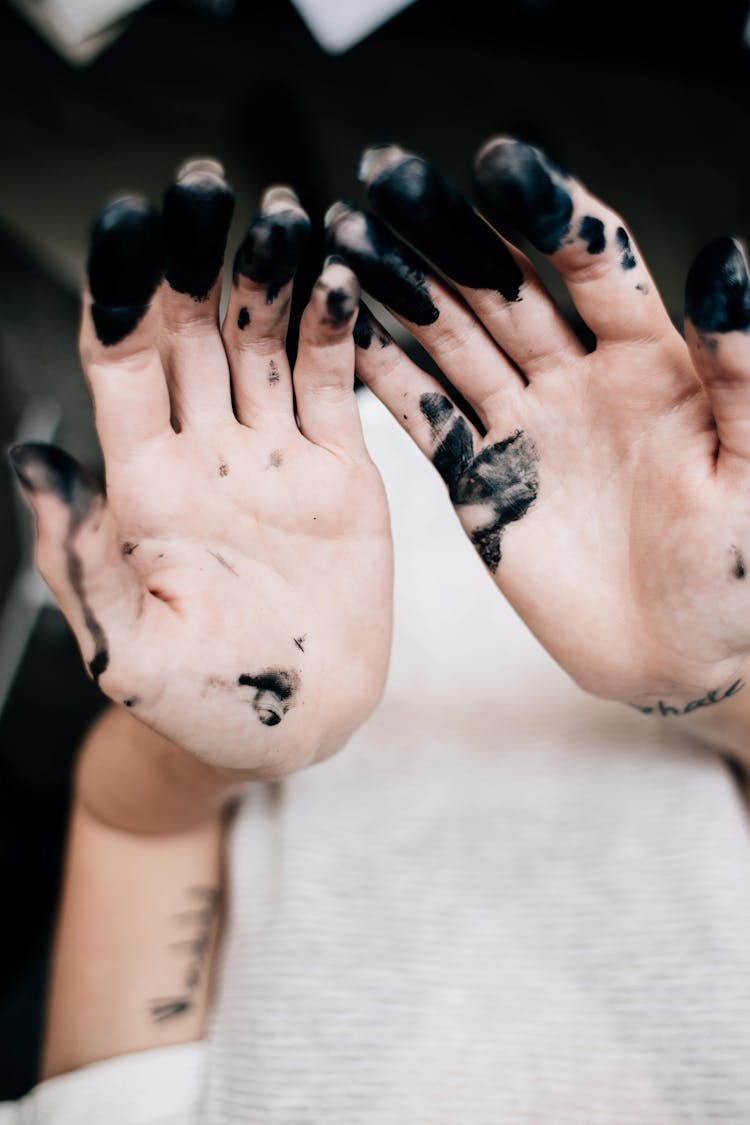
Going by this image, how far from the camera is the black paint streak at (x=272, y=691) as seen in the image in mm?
481

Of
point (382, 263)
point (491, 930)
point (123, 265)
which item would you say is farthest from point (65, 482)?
point (491, 930)

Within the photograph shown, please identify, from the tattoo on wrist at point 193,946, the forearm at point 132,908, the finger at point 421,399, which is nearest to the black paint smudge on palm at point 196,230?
the finger at point 421,399

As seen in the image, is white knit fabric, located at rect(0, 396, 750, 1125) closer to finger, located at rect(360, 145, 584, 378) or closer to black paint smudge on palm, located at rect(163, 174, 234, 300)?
finger, located at rect(360, 145, 584, 378)

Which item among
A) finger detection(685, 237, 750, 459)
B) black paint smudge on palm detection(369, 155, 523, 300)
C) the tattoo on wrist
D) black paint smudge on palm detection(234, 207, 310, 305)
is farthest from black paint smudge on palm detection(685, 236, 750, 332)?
the tattoo on wrist

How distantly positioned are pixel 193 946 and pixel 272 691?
1.05ft

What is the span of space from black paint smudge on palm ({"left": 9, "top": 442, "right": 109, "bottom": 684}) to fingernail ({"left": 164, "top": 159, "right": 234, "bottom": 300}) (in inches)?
6.3

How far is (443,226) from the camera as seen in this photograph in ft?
1.65

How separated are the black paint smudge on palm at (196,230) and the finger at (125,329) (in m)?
0.03

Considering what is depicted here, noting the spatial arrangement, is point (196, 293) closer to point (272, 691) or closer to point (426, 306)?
point (426, 306)

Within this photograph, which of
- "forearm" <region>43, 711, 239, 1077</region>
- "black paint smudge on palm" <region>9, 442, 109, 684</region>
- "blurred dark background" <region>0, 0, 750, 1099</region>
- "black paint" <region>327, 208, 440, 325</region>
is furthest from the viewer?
"blurred dark background" <region>0, 0, 750, 1099</region>

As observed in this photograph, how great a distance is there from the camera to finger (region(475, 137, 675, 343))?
47 centimetres

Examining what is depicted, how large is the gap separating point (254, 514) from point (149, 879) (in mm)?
354

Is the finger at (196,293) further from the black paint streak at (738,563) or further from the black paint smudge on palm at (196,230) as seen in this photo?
the black paint streak at (738,563)

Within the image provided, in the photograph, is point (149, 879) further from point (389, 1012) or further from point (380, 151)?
point (380, 151)
